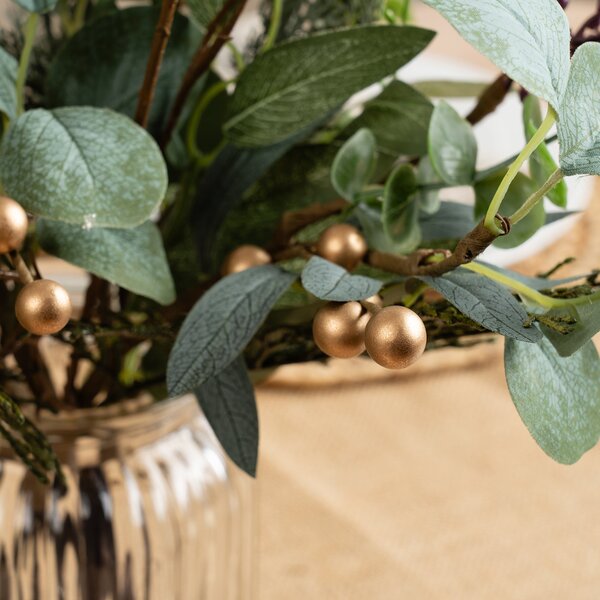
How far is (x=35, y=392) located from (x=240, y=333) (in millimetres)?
134

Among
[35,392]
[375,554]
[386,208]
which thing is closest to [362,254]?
[386,208]

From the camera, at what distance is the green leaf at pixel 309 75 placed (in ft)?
0.95

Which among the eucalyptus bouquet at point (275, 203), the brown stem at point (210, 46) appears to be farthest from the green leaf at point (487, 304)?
the brown stem at point (210, 46)

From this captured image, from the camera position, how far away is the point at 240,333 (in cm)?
27

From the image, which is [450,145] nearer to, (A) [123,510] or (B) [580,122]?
(B) [580,122]

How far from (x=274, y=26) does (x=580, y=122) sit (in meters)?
0.16

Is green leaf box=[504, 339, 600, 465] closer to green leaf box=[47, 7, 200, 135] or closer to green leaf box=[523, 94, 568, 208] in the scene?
green leaf box=[523, 94, 568, 208]

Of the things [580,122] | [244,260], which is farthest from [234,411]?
[580,122]

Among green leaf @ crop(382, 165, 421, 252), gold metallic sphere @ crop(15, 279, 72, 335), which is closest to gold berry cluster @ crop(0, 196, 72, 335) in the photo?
gold metallic sphere @ crop(15, 279, 72, 335)

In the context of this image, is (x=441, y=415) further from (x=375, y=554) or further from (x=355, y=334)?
(x=355, y=334)

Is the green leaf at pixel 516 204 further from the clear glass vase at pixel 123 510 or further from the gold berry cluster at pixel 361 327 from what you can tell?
the clear glass vase at pixel 123 510

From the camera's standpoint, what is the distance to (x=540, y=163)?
26 centimetres

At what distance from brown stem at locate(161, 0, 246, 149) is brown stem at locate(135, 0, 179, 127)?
16 mm

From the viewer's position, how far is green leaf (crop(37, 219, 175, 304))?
280 millimetres
